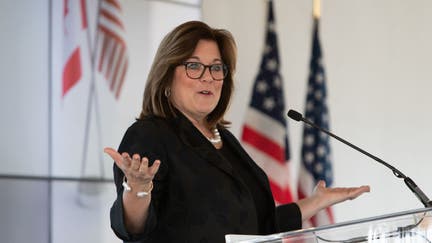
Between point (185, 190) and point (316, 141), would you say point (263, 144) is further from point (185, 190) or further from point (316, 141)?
point (185, 190)

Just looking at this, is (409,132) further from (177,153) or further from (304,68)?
(177,153)

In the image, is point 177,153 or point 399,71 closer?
point 177,153

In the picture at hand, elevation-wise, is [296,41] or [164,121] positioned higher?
[296,41]

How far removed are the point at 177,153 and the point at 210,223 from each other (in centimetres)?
23

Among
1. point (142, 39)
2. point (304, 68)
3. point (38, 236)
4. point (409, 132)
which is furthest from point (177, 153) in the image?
point (409, 132)

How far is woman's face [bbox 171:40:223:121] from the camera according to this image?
267 cm

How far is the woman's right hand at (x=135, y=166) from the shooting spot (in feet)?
6.81

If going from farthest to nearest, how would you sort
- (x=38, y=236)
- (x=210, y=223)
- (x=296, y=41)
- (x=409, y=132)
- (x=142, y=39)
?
(x=409, y=132)
(x=296, y=41)
(x=142, y=39)
(x=38, y=236)
(x=210, y=223)

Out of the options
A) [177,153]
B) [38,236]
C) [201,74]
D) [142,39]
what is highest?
[142,39]

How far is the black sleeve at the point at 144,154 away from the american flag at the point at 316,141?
2782mm

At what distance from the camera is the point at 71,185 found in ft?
13.6

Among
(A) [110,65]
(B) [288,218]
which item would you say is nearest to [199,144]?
(B) [288,218]

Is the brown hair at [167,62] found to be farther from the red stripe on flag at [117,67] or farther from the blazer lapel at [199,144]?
the red stripe on flag at [117,67]

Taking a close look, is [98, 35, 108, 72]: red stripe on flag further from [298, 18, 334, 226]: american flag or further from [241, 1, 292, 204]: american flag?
[298, 18, 334, 226]: american flag
